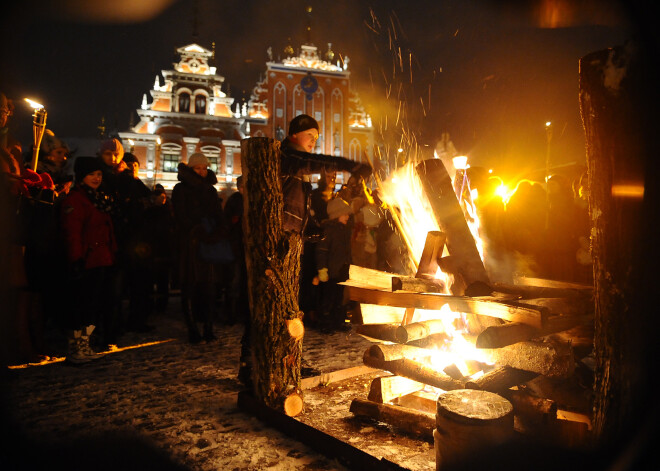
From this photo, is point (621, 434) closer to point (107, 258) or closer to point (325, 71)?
point (107, 258)

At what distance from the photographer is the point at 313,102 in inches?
1463

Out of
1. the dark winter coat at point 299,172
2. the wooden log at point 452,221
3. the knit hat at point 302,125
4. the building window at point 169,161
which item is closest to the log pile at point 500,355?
the wooden log at point 452,221

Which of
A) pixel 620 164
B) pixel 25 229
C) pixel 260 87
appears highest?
pixel 260 87

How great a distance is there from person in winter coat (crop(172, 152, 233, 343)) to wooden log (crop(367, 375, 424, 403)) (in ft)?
9.74

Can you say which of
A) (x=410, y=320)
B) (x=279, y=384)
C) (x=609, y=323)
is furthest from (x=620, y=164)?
(x=279, y=384)

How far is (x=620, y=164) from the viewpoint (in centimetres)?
177

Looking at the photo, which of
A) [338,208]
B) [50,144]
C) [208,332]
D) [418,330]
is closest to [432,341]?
[418,330]

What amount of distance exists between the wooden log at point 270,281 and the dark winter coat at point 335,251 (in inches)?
118

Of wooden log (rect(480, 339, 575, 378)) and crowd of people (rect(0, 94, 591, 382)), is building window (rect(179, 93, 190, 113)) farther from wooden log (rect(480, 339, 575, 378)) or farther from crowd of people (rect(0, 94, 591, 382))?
wooden log (rect(480, 339, 575, 378))

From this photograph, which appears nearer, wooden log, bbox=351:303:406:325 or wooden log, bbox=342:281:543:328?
wooden log, bbox=342:281:543:328

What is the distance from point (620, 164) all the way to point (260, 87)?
3844 cm

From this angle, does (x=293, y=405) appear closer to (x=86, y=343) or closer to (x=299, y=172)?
(x=299, y=172)

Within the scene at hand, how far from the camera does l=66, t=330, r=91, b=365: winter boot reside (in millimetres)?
4049

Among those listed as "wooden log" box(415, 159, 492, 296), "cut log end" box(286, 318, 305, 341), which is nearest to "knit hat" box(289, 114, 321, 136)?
"wooden log" box(415, 159, 492, 296)
